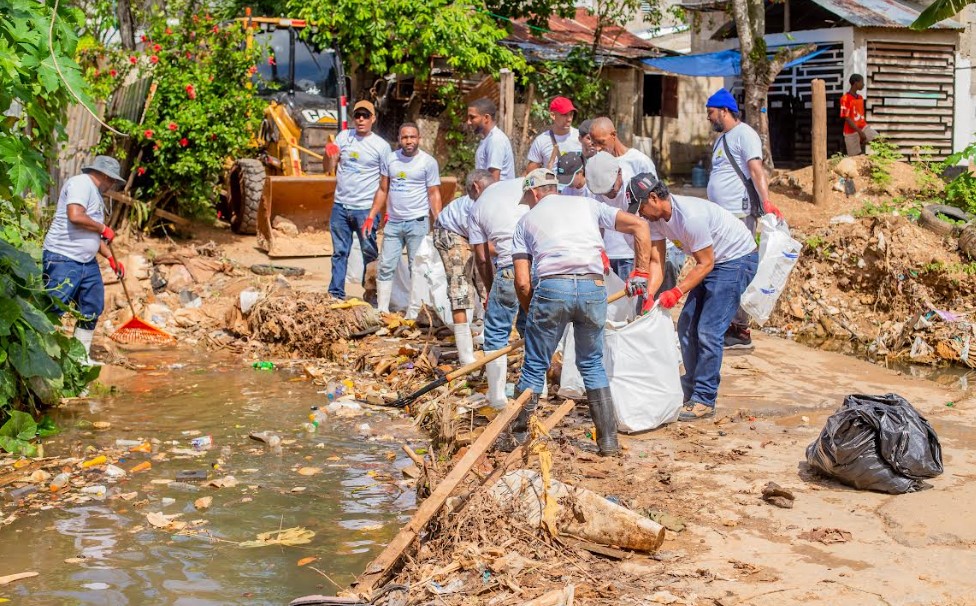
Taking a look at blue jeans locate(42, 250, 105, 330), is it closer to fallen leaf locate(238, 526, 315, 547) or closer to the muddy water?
the muddy water

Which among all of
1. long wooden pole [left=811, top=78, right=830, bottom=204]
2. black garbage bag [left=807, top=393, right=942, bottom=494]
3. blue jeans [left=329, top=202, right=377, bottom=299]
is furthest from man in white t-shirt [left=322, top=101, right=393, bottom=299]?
long wooden pole [left=811, top=78, right=830, bottom=204]

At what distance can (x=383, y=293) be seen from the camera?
9.87m

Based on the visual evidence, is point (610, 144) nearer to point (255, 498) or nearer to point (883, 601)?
point (255, 498)

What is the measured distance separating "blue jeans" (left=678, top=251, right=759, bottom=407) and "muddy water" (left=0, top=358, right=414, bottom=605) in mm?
2069

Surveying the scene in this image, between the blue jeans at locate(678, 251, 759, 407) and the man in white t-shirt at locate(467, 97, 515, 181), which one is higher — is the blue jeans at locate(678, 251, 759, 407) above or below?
below

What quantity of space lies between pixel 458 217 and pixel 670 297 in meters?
1.94

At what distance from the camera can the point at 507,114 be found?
12336 millimetres

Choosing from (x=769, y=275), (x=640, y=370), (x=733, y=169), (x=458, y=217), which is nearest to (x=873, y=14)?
(x=733, y=169)

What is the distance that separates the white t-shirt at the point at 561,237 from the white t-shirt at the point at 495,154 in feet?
9.91

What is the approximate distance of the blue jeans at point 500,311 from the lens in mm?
6992

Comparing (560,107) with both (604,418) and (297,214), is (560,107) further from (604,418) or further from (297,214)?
(297,214)

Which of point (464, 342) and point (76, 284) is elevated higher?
point (76, 284)

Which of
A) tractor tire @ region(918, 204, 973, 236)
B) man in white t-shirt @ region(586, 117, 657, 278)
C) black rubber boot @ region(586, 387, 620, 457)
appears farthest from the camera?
tractor tire @ region(918, 204, 973, 236)

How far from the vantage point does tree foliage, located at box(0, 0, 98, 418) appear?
→ 19.4 ft
